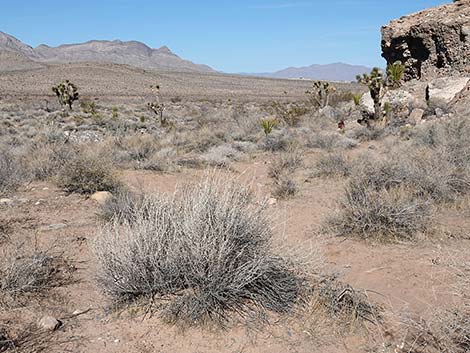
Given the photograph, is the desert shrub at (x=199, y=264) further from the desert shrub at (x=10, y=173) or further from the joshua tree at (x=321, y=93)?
the joshua tree at (x=321, y=93)

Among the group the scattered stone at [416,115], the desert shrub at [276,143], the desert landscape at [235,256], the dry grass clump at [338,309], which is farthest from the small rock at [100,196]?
the scattered stone at [416,115]

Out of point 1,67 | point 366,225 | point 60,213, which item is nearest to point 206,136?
point 60,213

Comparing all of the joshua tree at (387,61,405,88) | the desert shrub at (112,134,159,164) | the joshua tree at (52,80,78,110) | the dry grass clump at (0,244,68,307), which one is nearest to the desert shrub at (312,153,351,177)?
the desert shrub at (112,134,159,164)

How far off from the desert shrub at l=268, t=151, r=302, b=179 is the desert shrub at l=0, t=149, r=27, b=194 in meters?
5.25

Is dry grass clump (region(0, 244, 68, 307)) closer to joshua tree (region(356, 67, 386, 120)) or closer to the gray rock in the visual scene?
the gray rock

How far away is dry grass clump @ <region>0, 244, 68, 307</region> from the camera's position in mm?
4387

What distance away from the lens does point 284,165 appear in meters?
11.2

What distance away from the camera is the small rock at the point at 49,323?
13.0 ft

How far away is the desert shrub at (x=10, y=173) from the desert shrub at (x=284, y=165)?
5250 mm

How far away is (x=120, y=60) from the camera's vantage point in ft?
643

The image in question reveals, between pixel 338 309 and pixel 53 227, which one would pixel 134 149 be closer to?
pixel 53 227

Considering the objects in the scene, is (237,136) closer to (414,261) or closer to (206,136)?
(206,136)

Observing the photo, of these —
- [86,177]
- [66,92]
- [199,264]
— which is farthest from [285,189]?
[66,92]

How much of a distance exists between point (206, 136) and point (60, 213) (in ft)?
30.3
